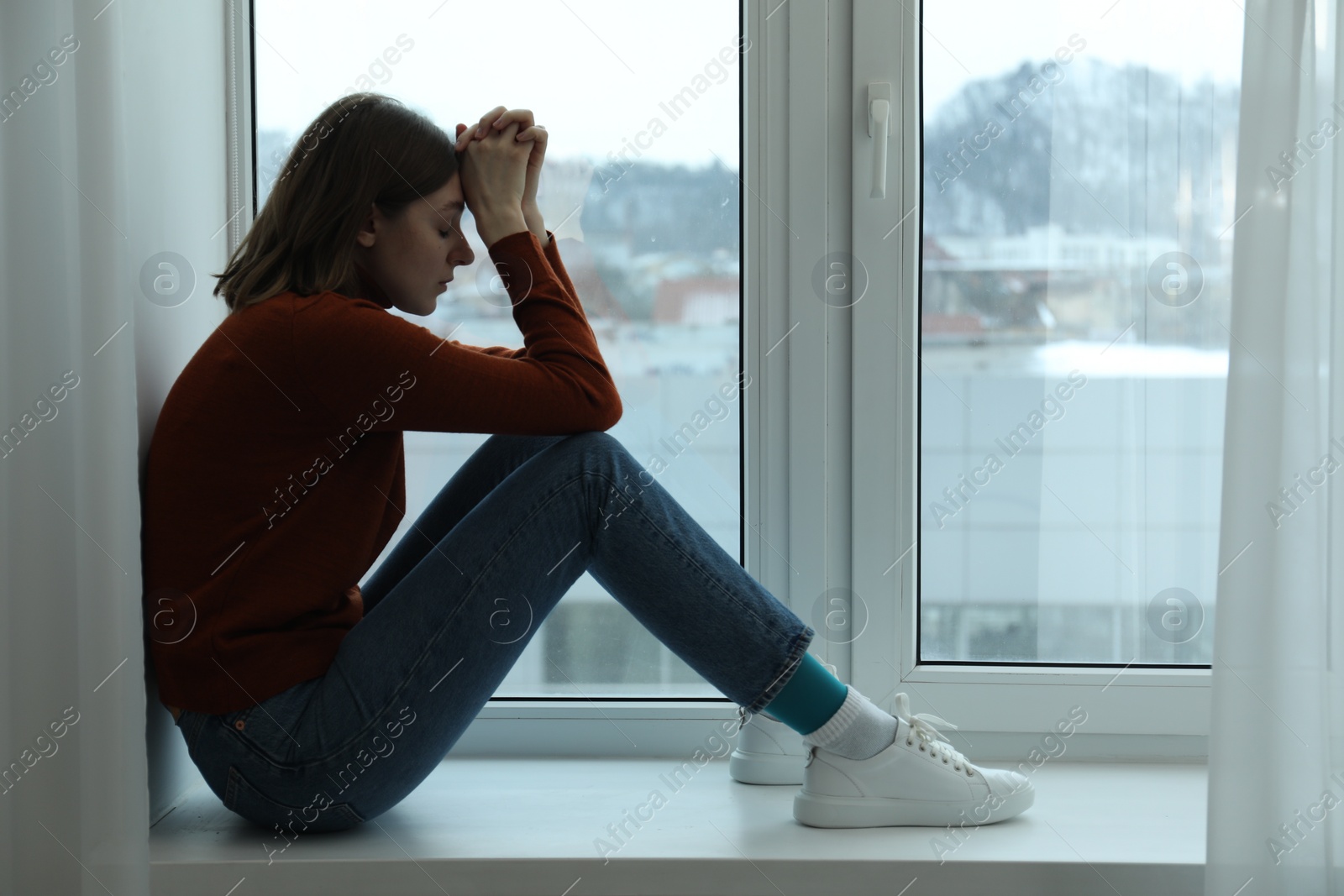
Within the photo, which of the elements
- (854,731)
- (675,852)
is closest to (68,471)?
(675,852)

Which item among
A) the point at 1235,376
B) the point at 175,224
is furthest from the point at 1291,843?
the point at 175,224

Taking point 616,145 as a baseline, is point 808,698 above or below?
below

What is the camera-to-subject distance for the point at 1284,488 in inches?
37.3

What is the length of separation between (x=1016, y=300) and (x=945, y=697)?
49 centimetres

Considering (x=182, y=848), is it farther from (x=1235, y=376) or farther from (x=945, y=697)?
(x=1235, y=376)

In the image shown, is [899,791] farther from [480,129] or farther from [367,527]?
[480,129]

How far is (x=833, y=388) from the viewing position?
134 cm

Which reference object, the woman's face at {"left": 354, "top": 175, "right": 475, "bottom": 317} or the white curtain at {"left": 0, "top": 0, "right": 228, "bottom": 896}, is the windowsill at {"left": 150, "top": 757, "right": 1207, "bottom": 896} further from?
the woman's face at {"left": 354, "top": 175, "right": 475, "bottom": 317}

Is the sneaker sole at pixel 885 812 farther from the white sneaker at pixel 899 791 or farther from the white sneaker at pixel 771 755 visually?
the white sneaker at pixel 771 755

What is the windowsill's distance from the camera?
1.05 m

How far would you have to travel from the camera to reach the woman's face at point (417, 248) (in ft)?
3.61

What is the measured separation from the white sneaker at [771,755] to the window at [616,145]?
274 mm

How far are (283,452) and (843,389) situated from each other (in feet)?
2.14

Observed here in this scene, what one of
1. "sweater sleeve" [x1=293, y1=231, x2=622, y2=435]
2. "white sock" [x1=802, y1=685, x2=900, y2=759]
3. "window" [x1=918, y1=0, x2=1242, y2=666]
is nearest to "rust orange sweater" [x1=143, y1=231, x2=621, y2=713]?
"sweater sleeve" [x1=293, y1=231, x2=622, y2=435]
